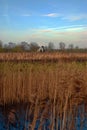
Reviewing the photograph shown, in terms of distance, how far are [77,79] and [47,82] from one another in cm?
261

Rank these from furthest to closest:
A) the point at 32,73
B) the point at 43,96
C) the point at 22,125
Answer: the point at 32,73 → the point at 43,96 → the point at 22,125

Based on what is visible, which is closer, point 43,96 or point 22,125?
point 22,125

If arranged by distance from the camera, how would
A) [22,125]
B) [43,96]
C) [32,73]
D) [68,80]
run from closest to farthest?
1. [68,80]
2. [22,125]
3. [43,96]
4. [32,73]

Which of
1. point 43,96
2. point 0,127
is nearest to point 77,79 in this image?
point 0,127

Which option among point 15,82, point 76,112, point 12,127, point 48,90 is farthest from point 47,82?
point 76,112

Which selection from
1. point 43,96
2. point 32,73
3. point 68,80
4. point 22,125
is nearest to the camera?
point 68,80

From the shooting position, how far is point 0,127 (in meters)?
4.21

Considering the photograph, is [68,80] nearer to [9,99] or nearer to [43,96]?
[43,96]

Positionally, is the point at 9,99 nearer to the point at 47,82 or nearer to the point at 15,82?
the point at 15,82

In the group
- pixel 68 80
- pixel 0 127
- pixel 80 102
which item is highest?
pixel 68 80

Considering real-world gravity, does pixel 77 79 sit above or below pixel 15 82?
above

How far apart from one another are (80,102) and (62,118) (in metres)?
0.33

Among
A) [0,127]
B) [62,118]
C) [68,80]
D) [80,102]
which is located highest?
[68,80]

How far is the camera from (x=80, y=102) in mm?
3322
